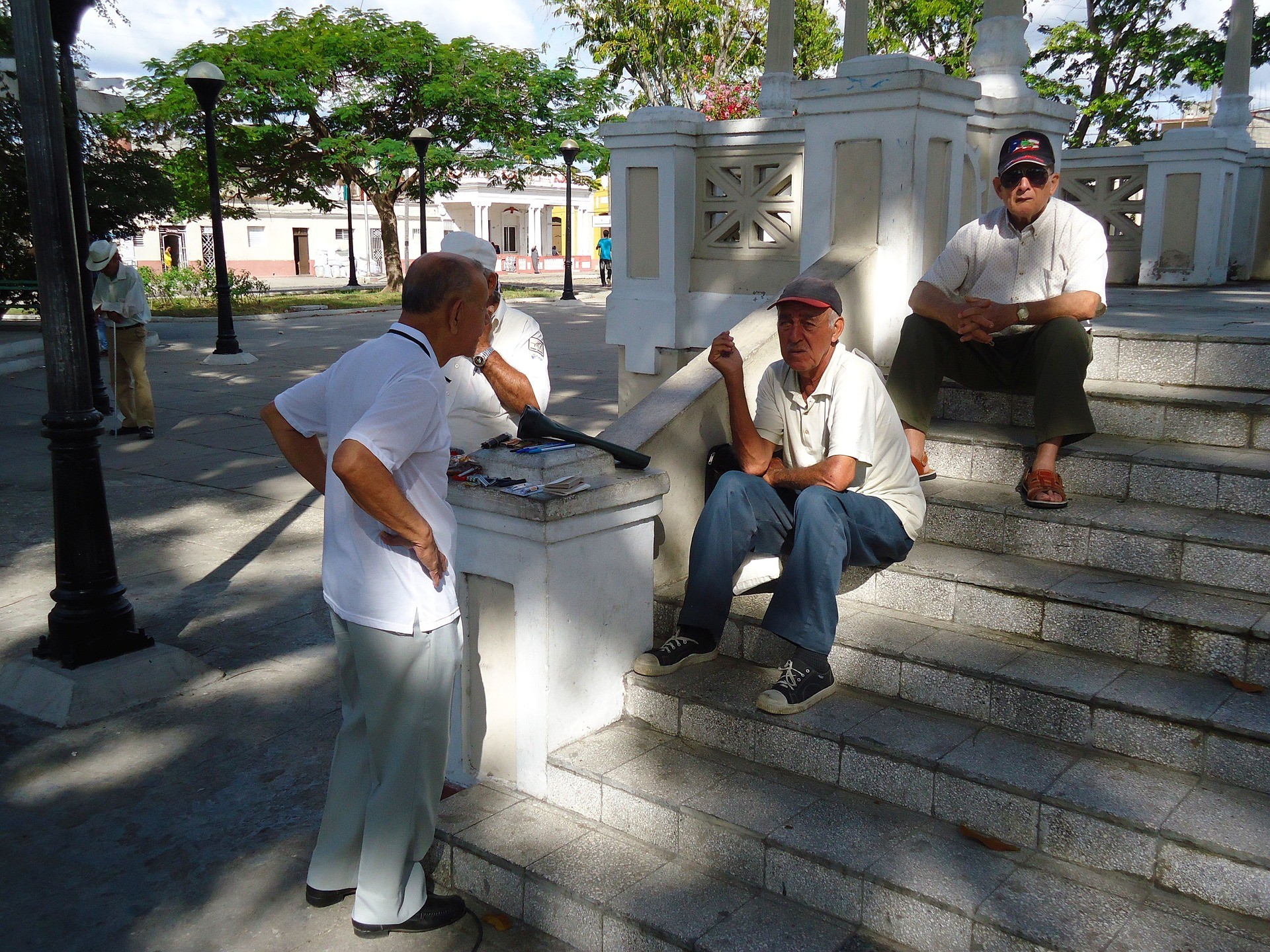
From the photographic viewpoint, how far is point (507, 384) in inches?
161

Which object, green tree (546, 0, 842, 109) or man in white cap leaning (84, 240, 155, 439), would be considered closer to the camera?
man in white cap leaning (84, 240, 155, 439)

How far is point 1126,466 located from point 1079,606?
0.93 m

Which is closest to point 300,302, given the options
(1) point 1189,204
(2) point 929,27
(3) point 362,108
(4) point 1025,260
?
(3) point 362,108

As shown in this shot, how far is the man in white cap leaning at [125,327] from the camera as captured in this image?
1016cm

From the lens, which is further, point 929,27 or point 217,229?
point 929,27

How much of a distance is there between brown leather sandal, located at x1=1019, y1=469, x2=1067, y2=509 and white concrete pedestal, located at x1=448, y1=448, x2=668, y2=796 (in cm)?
149

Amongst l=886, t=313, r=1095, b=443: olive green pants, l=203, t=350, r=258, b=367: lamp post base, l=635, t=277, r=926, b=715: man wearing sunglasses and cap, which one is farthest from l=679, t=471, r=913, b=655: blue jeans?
l=203, t=350, r=258, b=367: lamp post base

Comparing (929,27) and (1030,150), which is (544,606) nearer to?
(1030,150)

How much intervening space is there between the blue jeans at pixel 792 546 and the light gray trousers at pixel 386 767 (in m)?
1.04

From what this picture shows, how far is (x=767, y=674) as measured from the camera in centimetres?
383

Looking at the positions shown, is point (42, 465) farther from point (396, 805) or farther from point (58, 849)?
point (396, 805)

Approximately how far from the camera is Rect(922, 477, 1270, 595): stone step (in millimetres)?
3664

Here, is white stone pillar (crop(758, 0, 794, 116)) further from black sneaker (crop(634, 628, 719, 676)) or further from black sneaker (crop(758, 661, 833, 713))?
black sneaker (crop(758, 661, 833, 713))

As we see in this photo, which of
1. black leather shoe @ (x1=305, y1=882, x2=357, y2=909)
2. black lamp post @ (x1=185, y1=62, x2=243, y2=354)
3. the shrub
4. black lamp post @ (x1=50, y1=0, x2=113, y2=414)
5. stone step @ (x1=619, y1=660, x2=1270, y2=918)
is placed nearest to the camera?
stone step @ (x1=619, y1=660, x2=1270, y2=918)
